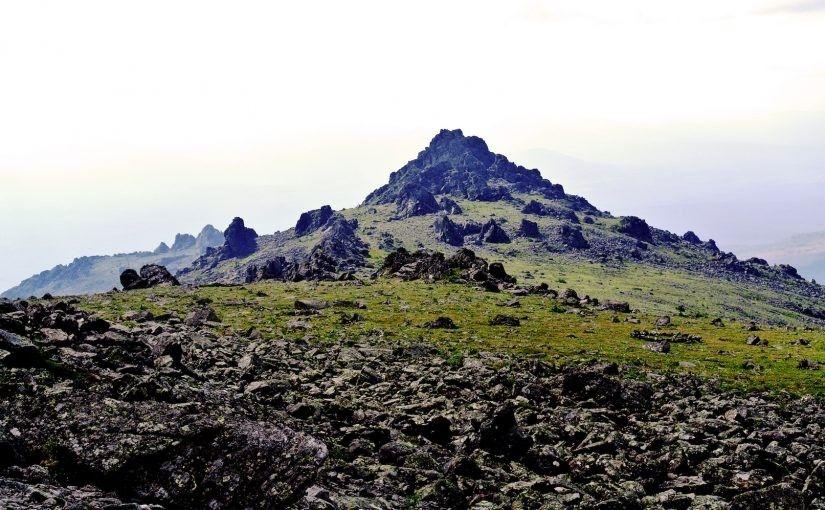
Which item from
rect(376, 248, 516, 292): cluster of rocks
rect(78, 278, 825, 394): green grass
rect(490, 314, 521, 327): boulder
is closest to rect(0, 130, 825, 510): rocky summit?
rect(78, 278, 825, 394): green grass

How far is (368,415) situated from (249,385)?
6444 millimetres

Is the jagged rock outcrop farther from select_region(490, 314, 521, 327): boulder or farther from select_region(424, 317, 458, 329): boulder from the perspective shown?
select_region(490, 314, 521, 327): boulder

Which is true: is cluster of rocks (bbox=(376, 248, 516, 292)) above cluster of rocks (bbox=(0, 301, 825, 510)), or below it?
above

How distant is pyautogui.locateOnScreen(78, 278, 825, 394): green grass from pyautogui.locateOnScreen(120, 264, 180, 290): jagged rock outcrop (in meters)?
17.5

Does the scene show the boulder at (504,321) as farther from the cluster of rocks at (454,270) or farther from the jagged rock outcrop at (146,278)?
the jagged rock outcrop at (146,278)

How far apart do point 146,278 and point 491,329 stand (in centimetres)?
7257

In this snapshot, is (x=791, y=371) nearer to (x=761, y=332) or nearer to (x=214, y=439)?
(x=761, y=332)

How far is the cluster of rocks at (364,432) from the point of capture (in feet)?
41.7

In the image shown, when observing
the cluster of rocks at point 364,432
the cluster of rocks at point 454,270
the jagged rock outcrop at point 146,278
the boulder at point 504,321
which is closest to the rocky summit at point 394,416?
the cluster of rocks at point 364,432

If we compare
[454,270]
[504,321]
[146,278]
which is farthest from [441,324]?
[146,278]

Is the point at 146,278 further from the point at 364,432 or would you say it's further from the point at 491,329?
the point at 364,432

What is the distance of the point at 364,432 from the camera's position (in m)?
21.8

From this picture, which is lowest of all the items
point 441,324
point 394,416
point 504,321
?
point 394,416

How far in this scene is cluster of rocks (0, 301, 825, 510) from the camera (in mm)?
12695
